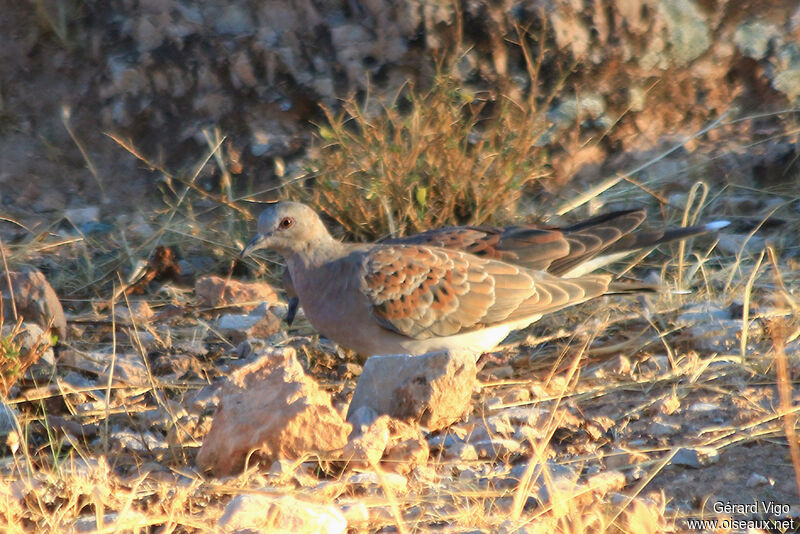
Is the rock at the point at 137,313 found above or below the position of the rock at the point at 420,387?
below

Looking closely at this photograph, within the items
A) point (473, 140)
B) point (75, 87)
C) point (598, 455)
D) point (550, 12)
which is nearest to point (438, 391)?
point (598, 455)

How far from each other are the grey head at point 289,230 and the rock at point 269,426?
4.31 feet

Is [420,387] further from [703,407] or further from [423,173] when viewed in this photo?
[423,173]

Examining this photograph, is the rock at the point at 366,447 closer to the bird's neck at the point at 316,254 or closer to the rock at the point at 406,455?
the rock at the point at 406,455

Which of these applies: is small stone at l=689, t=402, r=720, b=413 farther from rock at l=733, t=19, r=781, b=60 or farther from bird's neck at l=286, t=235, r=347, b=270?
rock at l=733, t=19, r=781, b=60

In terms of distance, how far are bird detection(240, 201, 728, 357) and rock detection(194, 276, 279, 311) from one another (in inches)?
15.4

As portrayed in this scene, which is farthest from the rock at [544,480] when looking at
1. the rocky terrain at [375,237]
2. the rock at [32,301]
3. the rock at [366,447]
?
the rock at [32,301]

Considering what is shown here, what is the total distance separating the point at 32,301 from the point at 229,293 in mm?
889

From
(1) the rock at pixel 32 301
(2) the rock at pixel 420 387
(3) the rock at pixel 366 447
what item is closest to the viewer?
(3) the rock at pixel 366 447

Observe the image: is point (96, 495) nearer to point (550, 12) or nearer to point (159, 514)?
point (159, 514)

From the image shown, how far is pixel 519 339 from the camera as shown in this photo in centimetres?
473

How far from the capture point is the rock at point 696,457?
3.19 m

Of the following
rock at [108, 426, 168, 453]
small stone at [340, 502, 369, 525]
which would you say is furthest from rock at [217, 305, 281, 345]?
small stone at [340, 502, 369, 525]

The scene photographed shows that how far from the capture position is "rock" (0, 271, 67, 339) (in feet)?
14.3
